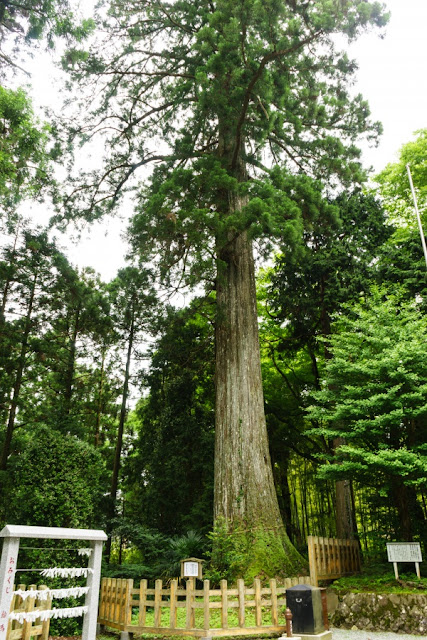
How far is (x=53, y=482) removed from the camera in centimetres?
822

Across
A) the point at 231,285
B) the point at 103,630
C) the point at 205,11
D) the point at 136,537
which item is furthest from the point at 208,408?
the point at 205,11

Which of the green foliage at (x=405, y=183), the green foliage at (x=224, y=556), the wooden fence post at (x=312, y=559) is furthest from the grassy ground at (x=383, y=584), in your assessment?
the green foliage at (x=405, y=183)

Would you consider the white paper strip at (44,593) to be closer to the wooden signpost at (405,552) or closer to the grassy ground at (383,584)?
the grassy ground at (383,584)

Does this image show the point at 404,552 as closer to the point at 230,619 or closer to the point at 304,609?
the point at 304,609

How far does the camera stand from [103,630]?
6.49 m

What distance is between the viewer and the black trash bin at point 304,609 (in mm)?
5164

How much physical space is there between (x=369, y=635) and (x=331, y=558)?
1.61m

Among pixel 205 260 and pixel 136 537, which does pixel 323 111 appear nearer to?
pixel 205 260

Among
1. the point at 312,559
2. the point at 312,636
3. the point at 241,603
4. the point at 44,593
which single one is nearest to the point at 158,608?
the point at 241,603

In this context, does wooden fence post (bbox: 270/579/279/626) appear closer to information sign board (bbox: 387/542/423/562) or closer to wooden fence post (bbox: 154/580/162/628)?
wooden fence post (bbox: 154/580/162/628)

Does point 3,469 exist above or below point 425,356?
below

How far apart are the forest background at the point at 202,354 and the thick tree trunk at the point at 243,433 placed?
476 millimetres

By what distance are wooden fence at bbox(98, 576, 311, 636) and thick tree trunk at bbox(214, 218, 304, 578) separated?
107cm

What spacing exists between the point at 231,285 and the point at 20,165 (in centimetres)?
438
